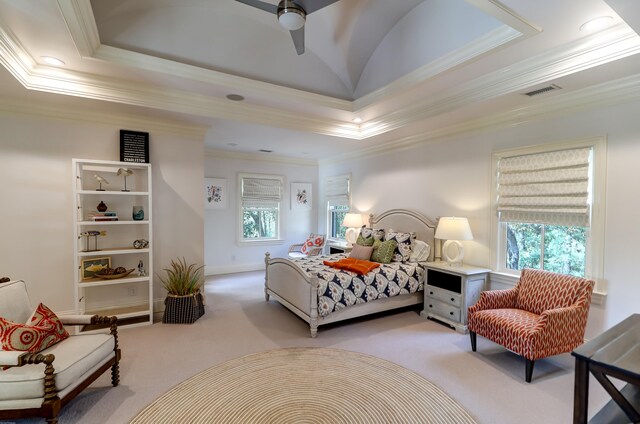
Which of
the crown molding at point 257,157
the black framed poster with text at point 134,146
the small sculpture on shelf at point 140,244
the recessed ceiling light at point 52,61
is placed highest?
the recessed ceiling light at point 52,61

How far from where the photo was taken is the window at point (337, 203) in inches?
261

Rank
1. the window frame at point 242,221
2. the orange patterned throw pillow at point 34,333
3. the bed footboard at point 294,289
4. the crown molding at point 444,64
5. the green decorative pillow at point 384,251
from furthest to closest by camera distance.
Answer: the window frame at point 242,221, the green decorative pillow at point 384,251, the bed footboard at point 294,289, the crown molding at point 444,64, the orange patterned throw pillow at point 34,333

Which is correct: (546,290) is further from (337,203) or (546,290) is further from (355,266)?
(337,203)

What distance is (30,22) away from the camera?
7.55 ft

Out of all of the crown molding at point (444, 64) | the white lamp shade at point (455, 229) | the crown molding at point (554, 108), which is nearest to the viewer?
the crown molding at point (444, 64)

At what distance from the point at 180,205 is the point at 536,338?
4348 mm

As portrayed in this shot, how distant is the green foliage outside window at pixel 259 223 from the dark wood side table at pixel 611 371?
5.99 m

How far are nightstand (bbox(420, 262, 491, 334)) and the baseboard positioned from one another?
3.97 metres

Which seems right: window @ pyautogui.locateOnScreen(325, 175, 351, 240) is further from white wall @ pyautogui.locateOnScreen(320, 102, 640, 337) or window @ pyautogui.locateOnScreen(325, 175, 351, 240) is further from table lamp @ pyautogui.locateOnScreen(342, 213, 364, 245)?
table lamp @ pyautogui.locateOnScreen(342, 213, 364, 245)

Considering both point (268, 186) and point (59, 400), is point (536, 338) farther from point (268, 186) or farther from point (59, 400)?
point (268, 186)

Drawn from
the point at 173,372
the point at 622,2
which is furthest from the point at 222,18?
the point at 173,372

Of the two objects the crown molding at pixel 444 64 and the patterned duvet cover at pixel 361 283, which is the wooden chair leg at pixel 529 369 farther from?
the crown molding at pixel 444 64

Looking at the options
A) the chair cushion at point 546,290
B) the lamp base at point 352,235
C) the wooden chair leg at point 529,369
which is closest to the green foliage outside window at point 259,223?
the lamp base at point 352,235

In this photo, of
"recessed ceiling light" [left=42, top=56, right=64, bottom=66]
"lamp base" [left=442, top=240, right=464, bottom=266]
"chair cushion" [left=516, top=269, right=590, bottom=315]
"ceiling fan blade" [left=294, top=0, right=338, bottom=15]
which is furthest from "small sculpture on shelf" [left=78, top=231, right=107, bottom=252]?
"chair cushion" [left=516, top=269, right=590, bottom=315]
